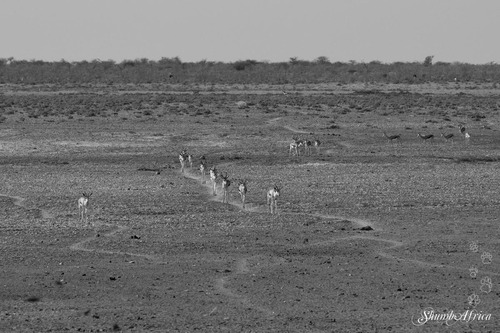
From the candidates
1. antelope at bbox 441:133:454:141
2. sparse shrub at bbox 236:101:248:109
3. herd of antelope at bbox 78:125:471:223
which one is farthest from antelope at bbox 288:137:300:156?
sparse shrub at bbox 236:101:248:109

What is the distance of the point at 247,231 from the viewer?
2127cm

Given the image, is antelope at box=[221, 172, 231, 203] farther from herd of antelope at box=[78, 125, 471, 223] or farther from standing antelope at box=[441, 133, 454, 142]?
standing antelope at box=[441, 133, 454, 142]

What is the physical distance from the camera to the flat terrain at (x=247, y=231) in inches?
591

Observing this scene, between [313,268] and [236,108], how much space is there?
38.3 metres

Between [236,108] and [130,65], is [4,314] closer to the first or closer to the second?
[236,108]

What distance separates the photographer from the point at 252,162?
111 feet

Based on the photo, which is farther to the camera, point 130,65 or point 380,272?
point 130,65

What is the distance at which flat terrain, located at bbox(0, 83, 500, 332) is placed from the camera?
15012mm

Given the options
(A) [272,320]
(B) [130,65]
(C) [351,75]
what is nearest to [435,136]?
(A) [272,320]

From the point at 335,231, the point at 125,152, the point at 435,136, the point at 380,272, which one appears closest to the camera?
the point at 380,272

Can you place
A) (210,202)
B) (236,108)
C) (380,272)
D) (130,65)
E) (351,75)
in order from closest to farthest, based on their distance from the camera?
(380,272) → (210,202) → (236,108) → (351,75) → (130,65)

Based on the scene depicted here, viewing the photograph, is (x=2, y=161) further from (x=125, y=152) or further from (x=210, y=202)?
(x=210, y=202)

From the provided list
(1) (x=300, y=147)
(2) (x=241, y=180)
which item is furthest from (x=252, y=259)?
(1) (x=300, y=147)

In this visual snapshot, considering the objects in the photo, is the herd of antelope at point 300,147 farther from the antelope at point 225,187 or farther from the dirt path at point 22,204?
the dirt path at point 22,204
